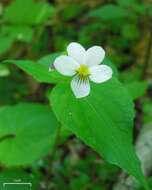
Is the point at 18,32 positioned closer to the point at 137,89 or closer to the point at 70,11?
the point at 70,11

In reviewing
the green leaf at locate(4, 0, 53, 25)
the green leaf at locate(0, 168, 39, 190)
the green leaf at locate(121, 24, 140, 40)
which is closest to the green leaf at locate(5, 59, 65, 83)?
the green leaf at locate(0, 168, 39, 190)

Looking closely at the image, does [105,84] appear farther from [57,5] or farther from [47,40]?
[57,5]

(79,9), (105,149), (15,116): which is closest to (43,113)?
(15,116)

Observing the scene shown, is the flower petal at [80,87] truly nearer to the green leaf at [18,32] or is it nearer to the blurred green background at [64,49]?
the blurred green background at [64,49]

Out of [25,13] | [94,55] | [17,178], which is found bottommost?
[17,178]

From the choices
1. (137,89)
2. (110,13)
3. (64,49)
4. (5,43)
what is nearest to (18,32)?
(5,43)

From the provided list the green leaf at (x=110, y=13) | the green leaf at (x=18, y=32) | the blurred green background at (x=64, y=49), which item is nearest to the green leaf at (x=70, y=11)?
the blurred green background at (x=64, y=49)
